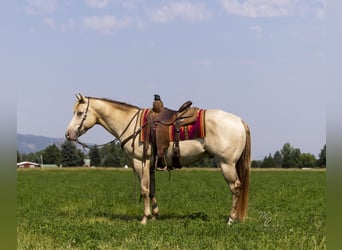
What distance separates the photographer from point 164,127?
873cm

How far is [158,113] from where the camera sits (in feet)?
29.6

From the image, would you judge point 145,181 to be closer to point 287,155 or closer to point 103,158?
point 103,158

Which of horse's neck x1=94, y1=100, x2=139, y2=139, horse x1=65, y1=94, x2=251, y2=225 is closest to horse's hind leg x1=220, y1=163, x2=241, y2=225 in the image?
horse x1=65, y1=94, x2=251, y2=225

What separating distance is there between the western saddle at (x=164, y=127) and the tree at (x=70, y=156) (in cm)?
10947

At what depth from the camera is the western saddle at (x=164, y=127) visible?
342 inches

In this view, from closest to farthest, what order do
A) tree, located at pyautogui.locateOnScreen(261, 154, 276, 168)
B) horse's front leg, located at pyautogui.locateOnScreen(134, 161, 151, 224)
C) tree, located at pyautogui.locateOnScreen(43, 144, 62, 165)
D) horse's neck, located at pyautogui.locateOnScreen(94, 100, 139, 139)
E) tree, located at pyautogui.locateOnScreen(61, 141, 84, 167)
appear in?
horse's front leg, located at pyautogui.locateOnScreen(134, 161, 151, 224), horse's neck, located at pyautogui.locateOnScreen(94, 100, 139, 139), tree, located at pyautogui.locateOnScreen(261, 154, 276, 168), tree, located at pyautogui.locateOnScreen(61, 141, 84, 167), tree, located at pyautogui.locateOnScreen(43, 144, 62, 165)

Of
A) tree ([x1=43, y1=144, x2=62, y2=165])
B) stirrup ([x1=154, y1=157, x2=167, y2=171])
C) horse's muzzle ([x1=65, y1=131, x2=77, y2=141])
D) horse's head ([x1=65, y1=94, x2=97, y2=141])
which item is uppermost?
horse's head ([x1=65, y1=94, x2=97, y2=141])

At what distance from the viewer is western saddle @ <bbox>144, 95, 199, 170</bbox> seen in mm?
8688

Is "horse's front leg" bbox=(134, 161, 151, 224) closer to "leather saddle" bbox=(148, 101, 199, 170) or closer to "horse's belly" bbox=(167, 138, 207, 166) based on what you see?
"leather saddle" bbox=(148, 101, 199, 170)

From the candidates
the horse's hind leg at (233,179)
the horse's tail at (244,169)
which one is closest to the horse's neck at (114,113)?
the horse's hind leg at (233,179)

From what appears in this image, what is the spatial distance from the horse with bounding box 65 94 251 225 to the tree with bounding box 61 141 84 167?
108653 mm

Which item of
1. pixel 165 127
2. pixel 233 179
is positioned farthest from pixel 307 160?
pixel 165 127

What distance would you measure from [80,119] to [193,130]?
2.53 m
